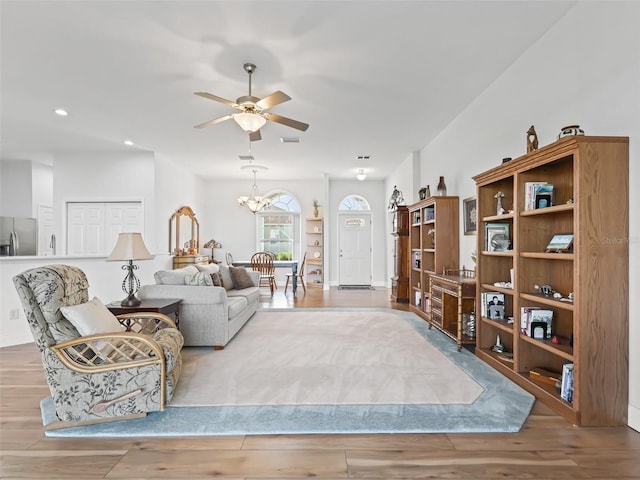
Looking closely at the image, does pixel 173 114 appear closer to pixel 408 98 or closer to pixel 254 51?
pixel 254 51

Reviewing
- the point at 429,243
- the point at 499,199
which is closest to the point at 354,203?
the point at 429,243

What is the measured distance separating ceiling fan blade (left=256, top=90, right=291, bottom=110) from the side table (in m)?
2.12

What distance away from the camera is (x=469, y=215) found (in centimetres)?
447

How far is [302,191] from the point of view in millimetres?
9430

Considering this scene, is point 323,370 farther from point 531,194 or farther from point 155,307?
point 531,194

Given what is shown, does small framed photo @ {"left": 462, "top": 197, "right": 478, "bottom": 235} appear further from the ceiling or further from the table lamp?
the table lamp

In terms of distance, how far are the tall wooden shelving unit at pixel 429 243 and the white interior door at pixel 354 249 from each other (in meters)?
3.28

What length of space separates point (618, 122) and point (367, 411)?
2.50 metres

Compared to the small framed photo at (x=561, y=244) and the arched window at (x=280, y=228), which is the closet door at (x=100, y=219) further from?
the small framed photo at (x=561, y=244)

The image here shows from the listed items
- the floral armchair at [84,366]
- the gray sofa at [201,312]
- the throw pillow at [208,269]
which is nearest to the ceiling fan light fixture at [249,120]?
the gray sofa at [201,312]

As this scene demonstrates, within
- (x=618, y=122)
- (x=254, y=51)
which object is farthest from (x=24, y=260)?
(x=618, y=122)

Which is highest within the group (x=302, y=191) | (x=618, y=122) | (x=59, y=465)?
(x=302, y=191)

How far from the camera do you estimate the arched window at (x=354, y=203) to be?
370 inches

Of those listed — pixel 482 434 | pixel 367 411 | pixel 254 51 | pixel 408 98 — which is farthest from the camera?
pixel 408 98
